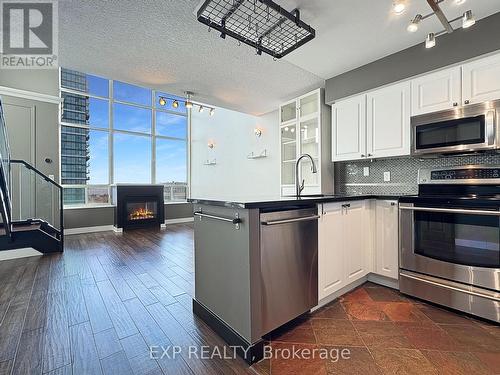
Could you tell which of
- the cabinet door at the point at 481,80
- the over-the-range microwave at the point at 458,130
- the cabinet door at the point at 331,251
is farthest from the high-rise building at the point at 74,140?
the cabinet door at the point at 481,80

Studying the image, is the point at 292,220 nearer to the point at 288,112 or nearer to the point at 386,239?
the point at 386,239

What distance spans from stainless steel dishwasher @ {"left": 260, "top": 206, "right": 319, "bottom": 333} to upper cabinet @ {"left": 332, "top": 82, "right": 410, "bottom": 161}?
1.48 meters

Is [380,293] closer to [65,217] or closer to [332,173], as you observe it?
[332,173]

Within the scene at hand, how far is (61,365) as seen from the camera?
1.46m

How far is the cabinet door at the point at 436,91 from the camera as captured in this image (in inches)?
90.5

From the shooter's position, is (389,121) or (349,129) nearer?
(389,121)

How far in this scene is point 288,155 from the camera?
4.29 meters

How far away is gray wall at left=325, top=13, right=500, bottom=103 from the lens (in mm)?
2105

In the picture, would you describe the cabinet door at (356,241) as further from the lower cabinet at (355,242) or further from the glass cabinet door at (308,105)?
the glass cabinet door at (308,105)

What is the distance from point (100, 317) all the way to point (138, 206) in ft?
15.5

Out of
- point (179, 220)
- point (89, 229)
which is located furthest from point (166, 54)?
point (179, 220)

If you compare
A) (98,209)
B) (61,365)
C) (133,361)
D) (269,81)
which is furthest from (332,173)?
(98,209)

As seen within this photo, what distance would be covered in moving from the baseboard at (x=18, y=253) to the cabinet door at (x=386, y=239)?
5.18m

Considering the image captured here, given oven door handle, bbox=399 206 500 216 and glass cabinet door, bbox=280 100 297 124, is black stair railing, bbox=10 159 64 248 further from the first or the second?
oven door handle, bbox=399 206 500 216
